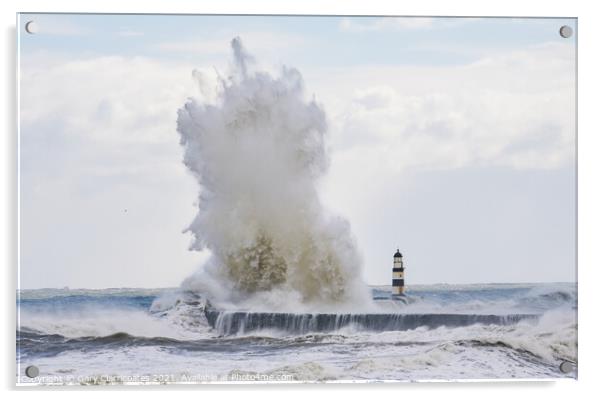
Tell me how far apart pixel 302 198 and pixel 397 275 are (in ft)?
2.32

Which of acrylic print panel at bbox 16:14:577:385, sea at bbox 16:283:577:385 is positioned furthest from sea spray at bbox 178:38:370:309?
sea at bbox 16:283:577:385

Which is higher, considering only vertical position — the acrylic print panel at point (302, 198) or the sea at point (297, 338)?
the acrylic print panel at point (302, 198)

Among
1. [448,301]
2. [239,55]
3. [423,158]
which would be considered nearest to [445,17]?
[423,158]

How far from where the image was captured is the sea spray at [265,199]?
6070 mm

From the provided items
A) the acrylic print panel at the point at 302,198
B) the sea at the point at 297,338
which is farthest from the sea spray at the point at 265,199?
the sea at the point at 297,338

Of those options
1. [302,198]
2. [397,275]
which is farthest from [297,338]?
[302,198]

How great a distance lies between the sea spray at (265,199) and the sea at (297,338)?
0.15 metres

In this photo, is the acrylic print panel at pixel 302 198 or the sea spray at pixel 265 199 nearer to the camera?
the acrylic print panel at pixel 302 198

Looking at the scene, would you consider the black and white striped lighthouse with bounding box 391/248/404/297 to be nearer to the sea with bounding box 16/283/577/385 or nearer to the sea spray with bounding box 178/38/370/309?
the sea with bounding box 16/283/577/385

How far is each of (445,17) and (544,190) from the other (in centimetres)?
114

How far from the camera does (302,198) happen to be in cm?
616

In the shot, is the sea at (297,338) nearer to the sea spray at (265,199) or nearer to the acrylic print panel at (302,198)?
the acrylic print panel at (302,198)

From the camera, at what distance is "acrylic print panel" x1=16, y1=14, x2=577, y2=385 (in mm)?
5957
